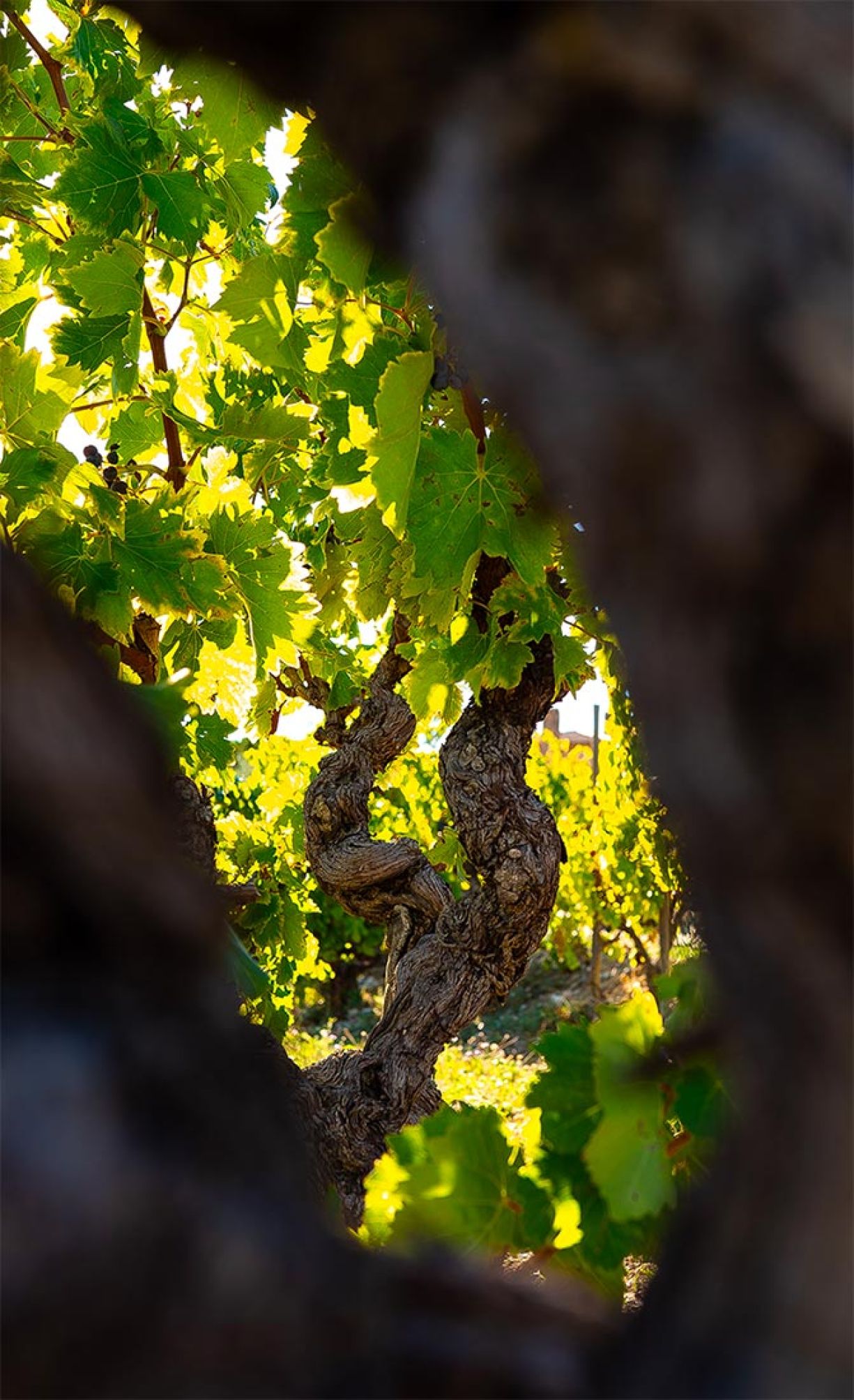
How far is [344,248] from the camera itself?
5.46 ft

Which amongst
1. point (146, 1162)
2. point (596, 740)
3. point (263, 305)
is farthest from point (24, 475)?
point (596, 740)

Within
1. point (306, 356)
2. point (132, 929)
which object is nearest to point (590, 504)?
point (132, 929)

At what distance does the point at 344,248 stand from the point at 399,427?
0.90ft

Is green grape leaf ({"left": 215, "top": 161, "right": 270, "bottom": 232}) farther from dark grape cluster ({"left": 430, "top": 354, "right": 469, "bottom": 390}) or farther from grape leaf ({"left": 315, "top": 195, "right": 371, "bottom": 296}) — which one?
grape leaf ({"left": 315, "top": 195, "right": 371, "bottom": 296})

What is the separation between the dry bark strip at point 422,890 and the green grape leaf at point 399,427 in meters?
2.35

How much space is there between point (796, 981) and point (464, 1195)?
491 mm

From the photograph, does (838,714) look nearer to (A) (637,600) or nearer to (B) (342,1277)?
(A) (637,600)

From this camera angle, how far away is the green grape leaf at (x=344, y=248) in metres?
1.59

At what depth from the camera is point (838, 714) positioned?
1.47ft

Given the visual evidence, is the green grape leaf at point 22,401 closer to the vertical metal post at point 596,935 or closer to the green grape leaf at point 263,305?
the green grape leaf at point 263,305

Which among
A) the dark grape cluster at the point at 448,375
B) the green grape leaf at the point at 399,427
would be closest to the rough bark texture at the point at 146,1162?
the green grape leaf at the point at 399,427

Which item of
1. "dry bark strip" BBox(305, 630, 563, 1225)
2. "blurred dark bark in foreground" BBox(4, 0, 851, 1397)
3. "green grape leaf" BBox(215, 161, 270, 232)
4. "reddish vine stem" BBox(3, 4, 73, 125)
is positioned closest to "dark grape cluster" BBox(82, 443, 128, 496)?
"green grape leaf" BBox(215, 161, 270, 232)

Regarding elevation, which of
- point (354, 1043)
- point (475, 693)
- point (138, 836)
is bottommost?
point (138, 836)

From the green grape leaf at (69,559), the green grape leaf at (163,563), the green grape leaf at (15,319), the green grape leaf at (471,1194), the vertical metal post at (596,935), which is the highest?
the vertical metal post at (596,935)
